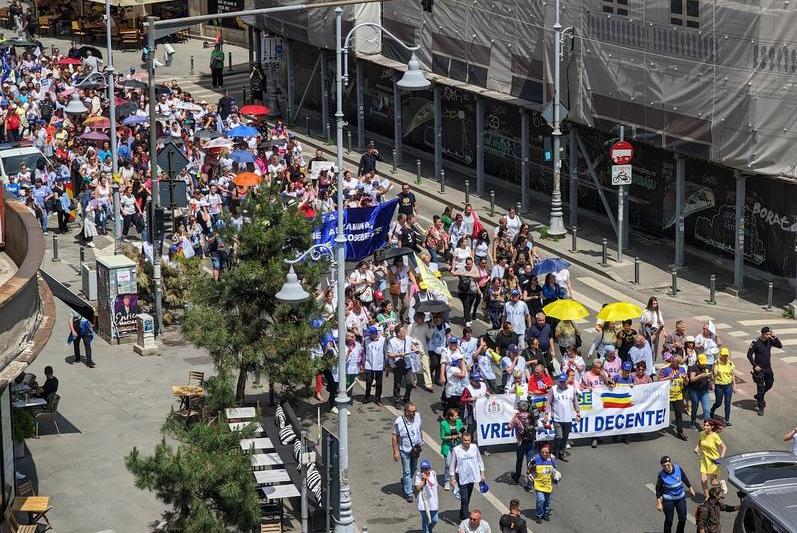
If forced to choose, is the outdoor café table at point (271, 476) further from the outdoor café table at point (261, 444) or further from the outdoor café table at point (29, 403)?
the outdoor café table at point (29, 403)

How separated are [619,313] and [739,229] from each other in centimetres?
768

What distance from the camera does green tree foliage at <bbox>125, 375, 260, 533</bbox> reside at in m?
20.8

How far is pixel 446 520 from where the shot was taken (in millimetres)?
25484

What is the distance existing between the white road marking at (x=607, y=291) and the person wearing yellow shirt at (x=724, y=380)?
6.95 metres

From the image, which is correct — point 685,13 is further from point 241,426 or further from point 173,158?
point 241,426

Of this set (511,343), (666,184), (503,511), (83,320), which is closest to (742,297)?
(666,184)

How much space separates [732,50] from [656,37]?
9.91 ft

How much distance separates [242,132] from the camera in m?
47.8

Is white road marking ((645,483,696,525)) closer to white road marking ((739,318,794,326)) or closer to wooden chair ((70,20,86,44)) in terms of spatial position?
white road marking ((739,318,794,326))

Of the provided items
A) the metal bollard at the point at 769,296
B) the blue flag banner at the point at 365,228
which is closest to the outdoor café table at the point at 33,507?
the blue flag banner at the point at 365,228

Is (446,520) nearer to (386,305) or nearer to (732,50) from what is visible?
(386,305)

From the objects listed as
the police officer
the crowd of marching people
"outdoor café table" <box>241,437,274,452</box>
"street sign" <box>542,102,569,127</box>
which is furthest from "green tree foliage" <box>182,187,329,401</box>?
"street sign" <box>542,102,569,127</box>

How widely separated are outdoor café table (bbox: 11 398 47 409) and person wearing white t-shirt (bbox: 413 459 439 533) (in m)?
9.08

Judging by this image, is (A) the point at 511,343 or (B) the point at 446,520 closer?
(B) the point at 446,520
